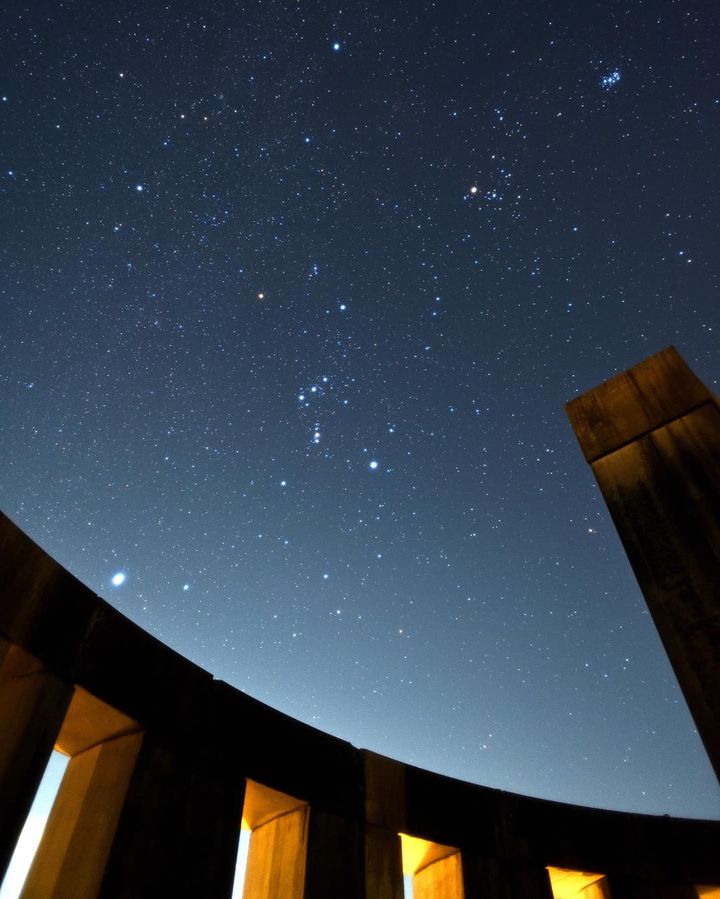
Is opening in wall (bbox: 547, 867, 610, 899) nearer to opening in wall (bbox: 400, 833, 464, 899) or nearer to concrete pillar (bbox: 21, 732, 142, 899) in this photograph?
opening in wall (bbox: 400, 833, 464, 899)

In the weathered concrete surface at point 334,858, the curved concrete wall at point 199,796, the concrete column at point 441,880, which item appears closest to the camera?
the curved concrete wall at point 199,796

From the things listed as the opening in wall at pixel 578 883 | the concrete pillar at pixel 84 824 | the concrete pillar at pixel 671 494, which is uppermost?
the concrete pillar at pixel 671 494

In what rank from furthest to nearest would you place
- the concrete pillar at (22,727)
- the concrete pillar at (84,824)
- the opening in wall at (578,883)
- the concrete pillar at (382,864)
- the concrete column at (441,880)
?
the opening in wall at (578,883)
the concrete column at (441,880)
the concrete pillar at (382,864)
the concrete pillar at (84,824)
the concrete pillar at (22,727)

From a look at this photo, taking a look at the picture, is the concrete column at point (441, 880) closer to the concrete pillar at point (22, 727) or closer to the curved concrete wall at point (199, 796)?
the curved concrete wall at point (199, 796)

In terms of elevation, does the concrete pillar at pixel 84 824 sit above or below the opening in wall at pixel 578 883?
below

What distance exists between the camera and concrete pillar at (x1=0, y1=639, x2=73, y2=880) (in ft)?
13.8

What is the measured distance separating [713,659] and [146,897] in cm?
448

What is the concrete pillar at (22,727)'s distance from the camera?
13.8 feet

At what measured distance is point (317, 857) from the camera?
20.3ft

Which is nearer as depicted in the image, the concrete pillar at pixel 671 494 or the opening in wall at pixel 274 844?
the concrete pillar at pixel 671 494

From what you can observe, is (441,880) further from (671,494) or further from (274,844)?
(671,494)

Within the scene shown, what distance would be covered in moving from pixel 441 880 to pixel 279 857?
2.21m

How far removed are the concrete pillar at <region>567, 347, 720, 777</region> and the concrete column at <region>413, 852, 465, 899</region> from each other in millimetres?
4919

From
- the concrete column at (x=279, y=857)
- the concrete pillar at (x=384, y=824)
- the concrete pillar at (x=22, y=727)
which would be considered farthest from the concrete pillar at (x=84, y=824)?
the concrete pillar at (x=384, y=824)
